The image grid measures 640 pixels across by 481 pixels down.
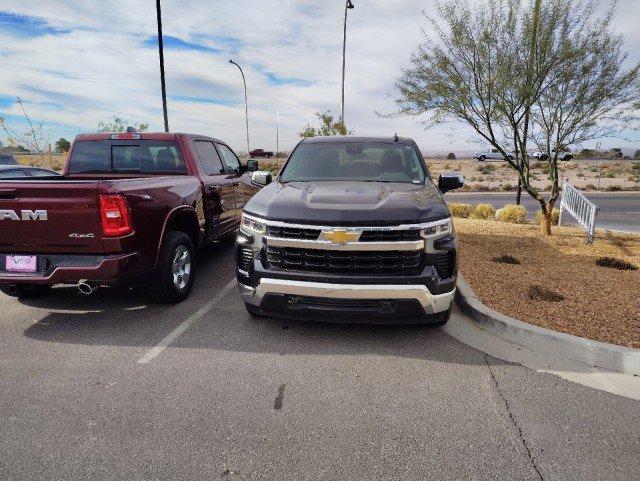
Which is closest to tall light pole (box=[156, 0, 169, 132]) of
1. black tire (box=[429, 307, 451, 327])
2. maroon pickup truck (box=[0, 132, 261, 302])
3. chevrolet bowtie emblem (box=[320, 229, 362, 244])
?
maroon pickup truck (box=[0, 132, 261, 302])

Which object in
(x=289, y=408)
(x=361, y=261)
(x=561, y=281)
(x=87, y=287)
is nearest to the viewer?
(x=289, y=408)

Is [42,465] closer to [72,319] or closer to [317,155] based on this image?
[72,319]

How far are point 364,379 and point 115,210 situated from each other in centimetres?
258

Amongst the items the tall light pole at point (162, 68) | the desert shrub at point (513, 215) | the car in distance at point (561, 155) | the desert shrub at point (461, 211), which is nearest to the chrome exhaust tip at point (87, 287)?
the car in distance at point (561, 155)

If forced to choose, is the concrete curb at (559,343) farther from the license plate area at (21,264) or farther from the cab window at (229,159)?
the cab window at (229,159)

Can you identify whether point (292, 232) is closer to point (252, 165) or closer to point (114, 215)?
point (114, 215)

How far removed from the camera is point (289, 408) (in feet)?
9.55

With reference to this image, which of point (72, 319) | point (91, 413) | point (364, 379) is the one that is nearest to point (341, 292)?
point (364, 379)

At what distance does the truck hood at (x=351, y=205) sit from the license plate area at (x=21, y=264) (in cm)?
198

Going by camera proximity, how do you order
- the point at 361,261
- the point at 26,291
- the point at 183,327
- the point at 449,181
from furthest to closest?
the point at 26,291 < the point at 449,181 < the point at 183,327 < the point at 361,261

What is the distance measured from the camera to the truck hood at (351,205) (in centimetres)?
351

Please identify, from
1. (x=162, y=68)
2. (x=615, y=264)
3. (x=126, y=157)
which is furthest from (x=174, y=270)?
(x=162, y=68)

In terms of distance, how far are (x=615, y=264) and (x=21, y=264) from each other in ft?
24.8

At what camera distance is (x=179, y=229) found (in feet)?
16.9
